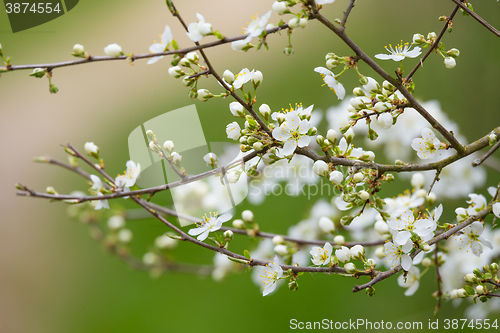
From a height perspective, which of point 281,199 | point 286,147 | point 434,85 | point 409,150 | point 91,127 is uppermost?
point 91,127

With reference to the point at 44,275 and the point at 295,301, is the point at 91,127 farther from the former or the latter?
the point at 295,301

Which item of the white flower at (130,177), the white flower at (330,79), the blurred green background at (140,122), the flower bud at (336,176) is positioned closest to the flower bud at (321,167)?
the flower bud at (336,176)

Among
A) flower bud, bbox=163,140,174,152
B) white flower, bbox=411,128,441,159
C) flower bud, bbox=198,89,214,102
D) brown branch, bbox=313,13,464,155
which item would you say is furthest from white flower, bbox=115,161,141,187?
white flower, bbox=411,128,441,159

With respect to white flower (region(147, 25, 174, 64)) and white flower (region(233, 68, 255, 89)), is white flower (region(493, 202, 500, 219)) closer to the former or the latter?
white flower (region(233, 68, 255, 89))

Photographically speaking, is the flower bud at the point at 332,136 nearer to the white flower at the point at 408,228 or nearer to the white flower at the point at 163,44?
the white flower at the point at 408,228

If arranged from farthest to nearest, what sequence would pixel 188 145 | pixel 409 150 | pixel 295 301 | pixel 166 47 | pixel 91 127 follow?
1. pixel 91 127
2. pixel 295 301
3. pixel 409 150
4. pixel 188 145
5. pixel 166 47

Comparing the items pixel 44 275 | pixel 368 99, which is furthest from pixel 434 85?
pixel 44 275
